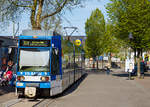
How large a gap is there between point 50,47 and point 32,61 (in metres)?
0.95

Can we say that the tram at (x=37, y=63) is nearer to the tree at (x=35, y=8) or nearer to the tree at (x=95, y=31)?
the tree at (x=35, y=8)

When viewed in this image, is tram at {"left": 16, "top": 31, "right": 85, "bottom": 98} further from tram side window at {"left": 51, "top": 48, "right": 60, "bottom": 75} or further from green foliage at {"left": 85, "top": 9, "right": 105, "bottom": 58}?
green foliage at {"left": 85, "top": 9, "right": 105, "bottom": 58}

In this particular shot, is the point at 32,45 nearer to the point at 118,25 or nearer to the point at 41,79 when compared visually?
the point at 41,79

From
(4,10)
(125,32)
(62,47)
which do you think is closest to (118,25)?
(125,32)

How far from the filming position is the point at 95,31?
5412cm

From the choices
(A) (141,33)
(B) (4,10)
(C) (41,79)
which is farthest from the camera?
(A) (141,33)

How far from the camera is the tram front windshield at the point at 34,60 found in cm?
1177

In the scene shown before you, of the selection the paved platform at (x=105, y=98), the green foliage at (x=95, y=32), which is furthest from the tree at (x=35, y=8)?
the green foliage at (x=95, y=32)

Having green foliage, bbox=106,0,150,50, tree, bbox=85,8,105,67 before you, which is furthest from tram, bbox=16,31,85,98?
tree, bbox=85,8,105,67

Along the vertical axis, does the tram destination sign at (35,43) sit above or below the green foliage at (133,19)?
below

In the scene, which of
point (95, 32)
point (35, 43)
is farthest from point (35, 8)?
point (95, 32)

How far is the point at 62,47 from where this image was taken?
13562 mm

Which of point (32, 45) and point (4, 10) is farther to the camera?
point (4, 10)

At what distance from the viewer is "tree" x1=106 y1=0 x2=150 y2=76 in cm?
2684
